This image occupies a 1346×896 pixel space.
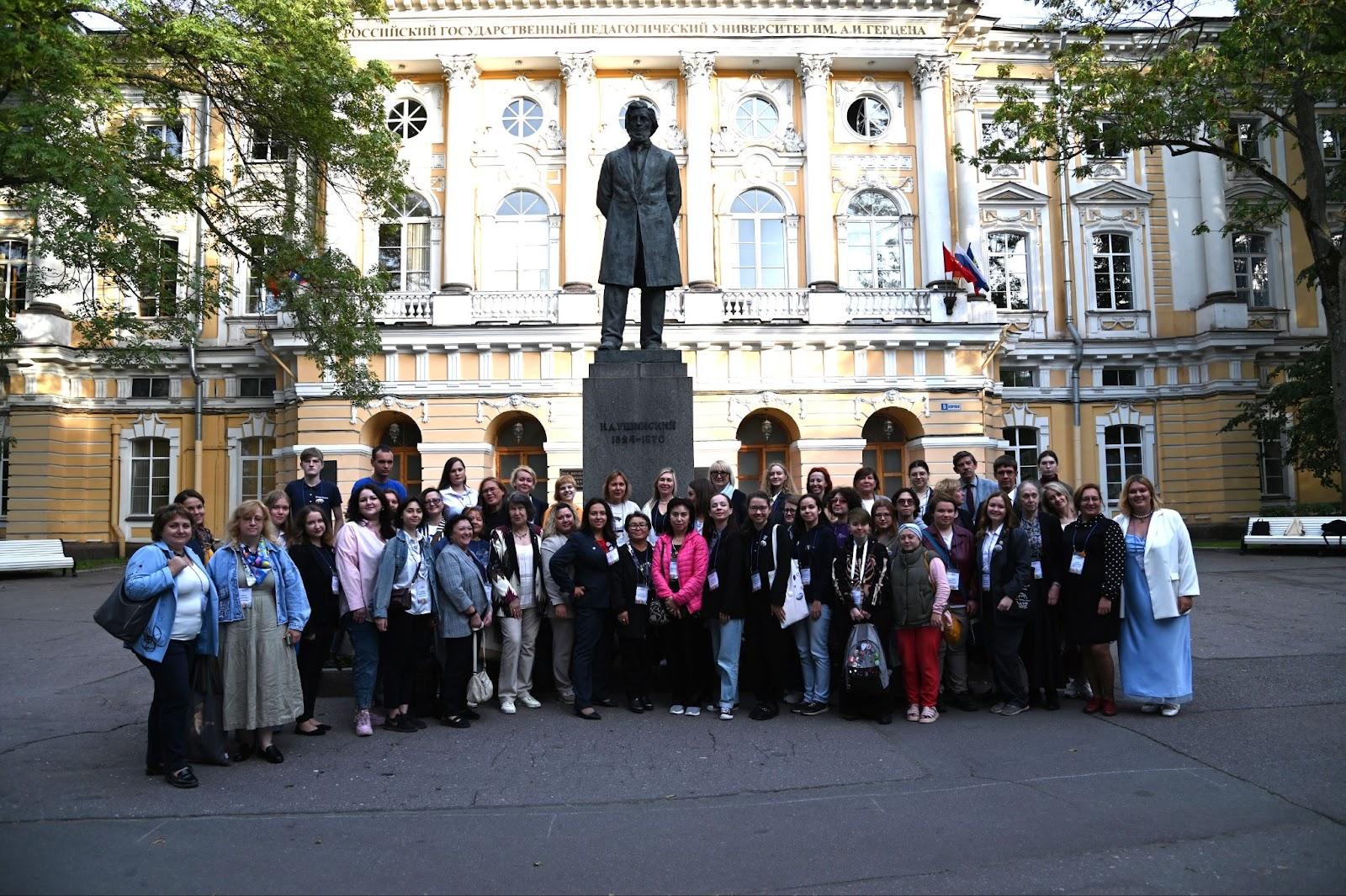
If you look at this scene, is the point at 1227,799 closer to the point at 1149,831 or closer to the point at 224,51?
the point at 1149,831

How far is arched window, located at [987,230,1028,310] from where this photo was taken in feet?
98.7

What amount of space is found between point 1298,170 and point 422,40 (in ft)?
91.9

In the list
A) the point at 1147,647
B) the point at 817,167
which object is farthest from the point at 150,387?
the point at 1147,647

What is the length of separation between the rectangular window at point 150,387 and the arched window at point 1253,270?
3404 centimetres

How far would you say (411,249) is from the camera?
91.3ft

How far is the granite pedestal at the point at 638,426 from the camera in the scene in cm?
945

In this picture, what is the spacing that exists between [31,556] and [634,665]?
19.9 metres

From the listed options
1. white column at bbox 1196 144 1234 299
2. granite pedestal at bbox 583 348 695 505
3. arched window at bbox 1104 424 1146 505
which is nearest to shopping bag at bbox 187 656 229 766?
granite pedestal at bbox 583 348 695 505

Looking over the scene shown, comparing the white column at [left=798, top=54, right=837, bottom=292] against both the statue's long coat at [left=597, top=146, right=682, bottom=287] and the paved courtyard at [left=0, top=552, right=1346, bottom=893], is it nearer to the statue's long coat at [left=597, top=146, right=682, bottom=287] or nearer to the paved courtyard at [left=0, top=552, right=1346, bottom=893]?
the statue's long coat at [left=597, top=146, right=682, bottom=287]

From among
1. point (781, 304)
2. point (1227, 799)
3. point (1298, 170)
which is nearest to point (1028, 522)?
point (1227, 799)

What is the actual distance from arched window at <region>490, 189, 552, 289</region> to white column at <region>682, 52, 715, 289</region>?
425 cm

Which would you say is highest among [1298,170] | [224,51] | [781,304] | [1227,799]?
[1298,170]

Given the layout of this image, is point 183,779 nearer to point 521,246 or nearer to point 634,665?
point 634,665

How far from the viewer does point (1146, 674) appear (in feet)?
25.4
